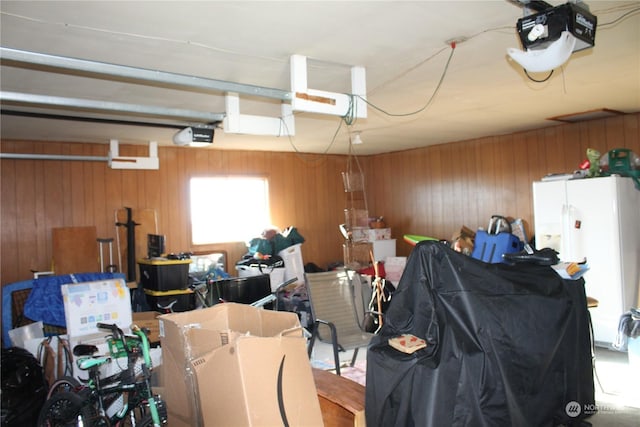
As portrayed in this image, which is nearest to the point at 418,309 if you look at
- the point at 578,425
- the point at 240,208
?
the point at 578,425

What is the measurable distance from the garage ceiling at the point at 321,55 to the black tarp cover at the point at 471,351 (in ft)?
4.43

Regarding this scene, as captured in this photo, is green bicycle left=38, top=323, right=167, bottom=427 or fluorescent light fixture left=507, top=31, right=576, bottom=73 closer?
fluorescent light fixture left=507, top=31, right=576, bottom=73

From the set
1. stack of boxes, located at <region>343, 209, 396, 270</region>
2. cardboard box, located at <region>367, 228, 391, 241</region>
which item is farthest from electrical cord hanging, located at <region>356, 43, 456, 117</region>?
cardboard box, located at <region>367, 228, 391, 241</region>

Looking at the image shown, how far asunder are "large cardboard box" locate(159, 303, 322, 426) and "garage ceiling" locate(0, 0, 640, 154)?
1.54 metres

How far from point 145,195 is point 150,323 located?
2500 mm

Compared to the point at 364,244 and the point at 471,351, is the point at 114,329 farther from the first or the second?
the point at 364,244

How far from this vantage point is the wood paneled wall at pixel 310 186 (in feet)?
17.8

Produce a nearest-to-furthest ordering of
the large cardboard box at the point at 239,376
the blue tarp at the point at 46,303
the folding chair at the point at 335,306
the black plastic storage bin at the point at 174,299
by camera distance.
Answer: the large cardboard box at the point at 239,376, the folding chair at the point at 335,306, the blue tarp at the point at 46,303, the black plastic storage bin at the point at 174,299

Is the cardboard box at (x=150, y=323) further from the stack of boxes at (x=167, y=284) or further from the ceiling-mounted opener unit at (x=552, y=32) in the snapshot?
the ceiling-mounted opener unit at (x=552, y=32)

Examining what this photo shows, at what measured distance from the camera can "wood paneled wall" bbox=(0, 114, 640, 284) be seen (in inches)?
214

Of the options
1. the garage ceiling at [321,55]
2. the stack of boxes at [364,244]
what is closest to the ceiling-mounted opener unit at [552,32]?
the garage ceiling at [321,55]

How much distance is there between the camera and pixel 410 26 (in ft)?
8.57

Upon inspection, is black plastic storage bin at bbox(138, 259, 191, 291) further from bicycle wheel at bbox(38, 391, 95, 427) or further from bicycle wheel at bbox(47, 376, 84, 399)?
bicycle wheel at bbox(38, 391, 95, 427)

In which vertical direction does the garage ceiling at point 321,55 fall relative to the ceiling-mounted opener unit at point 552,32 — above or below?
above
